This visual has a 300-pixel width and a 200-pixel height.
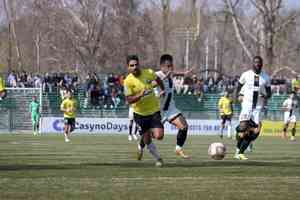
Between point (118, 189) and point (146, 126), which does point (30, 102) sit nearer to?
point (146, 126)

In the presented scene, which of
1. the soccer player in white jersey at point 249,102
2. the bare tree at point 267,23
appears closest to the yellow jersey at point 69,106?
the soccer player in white jersey at point 249,102

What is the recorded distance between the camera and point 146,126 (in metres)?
16.4

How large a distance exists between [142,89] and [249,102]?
3636 millimetres

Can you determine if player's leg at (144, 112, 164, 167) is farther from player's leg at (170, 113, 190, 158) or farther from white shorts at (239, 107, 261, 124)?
white shorts at (239, 107, 261, 124)

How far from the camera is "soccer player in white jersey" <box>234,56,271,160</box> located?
60.7 ft

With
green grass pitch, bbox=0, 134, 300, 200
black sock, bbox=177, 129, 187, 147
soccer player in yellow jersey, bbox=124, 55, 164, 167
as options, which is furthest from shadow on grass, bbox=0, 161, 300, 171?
black sock, bbox=177, 129, 187, 147

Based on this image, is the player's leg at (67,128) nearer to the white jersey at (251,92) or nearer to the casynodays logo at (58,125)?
the casynodays logo at (58,125)

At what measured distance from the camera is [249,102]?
1858 centimetres

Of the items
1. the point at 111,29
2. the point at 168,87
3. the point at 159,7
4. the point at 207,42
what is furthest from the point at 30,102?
the point at 207,42

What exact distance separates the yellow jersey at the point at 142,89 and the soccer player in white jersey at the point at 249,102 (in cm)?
289

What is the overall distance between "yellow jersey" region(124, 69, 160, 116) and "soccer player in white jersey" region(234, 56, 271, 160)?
2894 mm

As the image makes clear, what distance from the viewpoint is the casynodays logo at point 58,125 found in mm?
43844

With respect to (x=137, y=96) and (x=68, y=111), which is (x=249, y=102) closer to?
(x=137, y=96)

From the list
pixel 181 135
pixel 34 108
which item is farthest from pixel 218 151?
pixel 34 108
